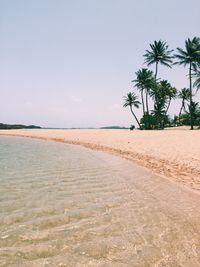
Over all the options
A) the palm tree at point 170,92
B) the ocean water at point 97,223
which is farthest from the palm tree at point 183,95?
the ocean water at point 97,223

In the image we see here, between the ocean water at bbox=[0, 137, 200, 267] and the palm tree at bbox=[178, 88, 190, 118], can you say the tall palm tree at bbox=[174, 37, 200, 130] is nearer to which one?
the palm tree at bbox=[178, 88, 190, 118]

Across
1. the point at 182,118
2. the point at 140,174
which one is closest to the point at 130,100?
the point at 182,118

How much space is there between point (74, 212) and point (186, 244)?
2.97 metres

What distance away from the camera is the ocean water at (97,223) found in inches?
200

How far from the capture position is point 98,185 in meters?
11.4

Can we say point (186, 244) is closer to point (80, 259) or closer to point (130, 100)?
point (80, 259)

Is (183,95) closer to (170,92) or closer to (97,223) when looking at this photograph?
(170,92)

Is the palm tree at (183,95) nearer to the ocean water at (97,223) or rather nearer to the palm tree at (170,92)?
the palm tree at (170,92)

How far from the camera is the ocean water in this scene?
507 centimetres

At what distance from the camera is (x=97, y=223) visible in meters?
6.84

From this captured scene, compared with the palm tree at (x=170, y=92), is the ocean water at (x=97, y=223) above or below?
below

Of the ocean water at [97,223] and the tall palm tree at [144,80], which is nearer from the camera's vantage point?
the ocean water at [97,223]

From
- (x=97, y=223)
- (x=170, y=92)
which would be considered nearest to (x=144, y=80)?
(x=170, y=92)

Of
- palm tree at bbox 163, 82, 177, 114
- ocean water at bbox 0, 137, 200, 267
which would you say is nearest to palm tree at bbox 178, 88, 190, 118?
palm tree at bbox 163, 82, 177, 114
